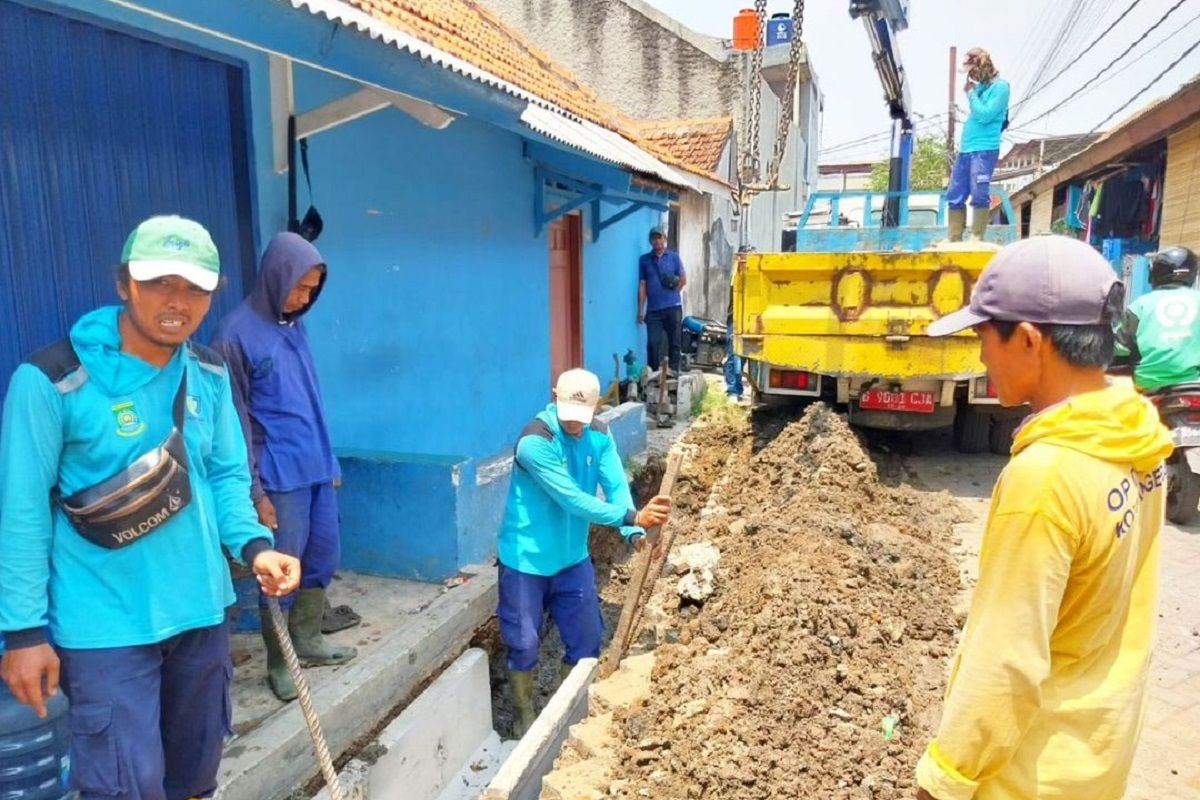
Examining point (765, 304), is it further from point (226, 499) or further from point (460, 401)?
point (226, 499)

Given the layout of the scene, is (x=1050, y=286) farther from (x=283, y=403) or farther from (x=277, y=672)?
(x=277, y=672)

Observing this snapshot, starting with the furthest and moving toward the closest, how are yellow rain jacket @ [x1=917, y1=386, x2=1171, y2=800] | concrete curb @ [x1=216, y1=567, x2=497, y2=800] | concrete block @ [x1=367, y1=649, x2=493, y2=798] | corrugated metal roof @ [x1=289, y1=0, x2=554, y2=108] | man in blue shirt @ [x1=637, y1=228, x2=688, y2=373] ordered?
1. man in blue shirt @ [x1=637, y1=228, x2=688, y2=373]
2. concrete block @ [x1=367, y1=649, x2=493, y2=798]
3. concrete curb @ [x1=216, y1=567, x2=497, y2=800]
4. corrugated metal roof @ [x1=289, y1=0, x2=554, y2=108]
5. yellow rain jacket @ [x1=917, y1=386, x2=1171, y2=800]

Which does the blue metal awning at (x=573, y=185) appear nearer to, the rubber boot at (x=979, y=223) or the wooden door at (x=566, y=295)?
the wooden door at (x=566, y=295)

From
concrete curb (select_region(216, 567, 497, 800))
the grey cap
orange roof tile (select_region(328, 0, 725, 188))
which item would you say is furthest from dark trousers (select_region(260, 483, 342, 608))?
the grey cap

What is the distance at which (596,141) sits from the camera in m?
6.51

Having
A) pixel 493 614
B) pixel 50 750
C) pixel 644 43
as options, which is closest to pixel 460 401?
pixel 493 614

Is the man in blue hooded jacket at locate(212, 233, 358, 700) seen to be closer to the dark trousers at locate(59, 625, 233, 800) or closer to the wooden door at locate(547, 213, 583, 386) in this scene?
the dark trousers at locate(59, 625, 233, 800)

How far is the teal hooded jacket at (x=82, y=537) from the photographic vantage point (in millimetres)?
1897

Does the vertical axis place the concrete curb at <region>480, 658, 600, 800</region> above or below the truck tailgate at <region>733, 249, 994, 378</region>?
below

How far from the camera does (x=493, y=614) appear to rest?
4363 mm

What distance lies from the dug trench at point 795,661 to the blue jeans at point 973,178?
333 cm

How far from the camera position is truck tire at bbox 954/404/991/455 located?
799 centimetres

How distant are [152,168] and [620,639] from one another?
2.89m

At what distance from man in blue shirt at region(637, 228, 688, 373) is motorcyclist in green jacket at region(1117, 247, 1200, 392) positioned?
5892 mm
